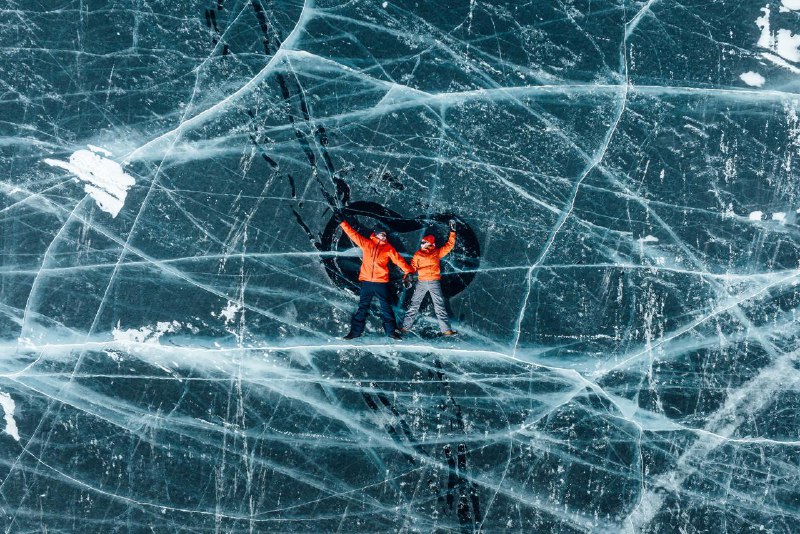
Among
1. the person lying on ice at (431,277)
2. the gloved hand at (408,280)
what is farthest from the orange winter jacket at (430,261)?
the gloved hand at (408,280)

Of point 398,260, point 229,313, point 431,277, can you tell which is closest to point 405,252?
point 398,260

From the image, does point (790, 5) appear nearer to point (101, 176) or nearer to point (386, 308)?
point (386, 308)

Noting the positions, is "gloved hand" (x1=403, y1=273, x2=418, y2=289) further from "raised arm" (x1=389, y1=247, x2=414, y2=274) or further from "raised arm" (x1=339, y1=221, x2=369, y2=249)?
"raised arm" (x1=339, y1=221, x2=369, y2=249)

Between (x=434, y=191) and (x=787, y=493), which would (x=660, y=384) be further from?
(x=434, y=191)

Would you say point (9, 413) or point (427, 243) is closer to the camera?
point (427, 243)

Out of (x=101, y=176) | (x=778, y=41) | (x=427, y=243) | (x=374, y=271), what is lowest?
(x=101, y=176)

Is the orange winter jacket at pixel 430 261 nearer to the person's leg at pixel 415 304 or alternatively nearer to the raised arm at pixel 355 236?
the person's leg at pixel 415 304
